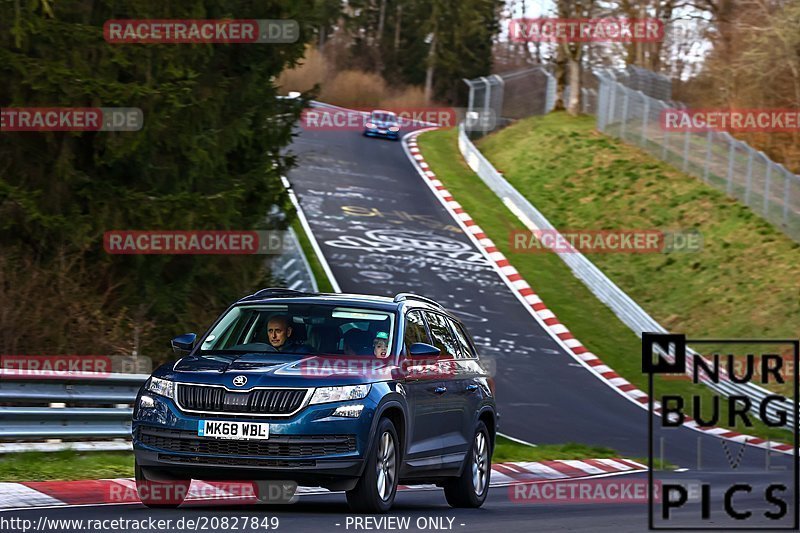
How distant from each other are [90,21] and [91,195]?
254 centimetres

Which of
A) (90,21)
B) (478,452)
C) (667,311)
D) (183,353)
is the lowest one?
(667,311)

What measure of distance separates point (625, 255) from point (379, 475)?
93.1ft

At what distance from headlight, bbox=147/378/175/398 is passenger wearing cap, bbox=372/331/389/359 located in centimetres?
158

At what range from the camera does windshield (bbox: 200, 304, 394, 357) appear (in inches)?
406

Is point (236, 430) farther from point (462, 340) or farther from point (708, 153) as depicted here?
point (708, 153)

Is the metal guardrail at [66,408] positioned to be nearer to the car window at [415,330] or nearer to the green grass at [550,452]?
the car window at [415,330]

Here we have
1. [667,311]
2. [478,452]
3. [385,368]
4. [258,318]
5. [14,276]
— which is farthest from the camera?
[667,311]

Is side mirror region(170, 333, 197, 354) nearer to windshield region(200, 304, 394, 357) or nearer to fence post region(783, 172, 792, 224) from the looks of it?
windshield region(200, 304, 394, 357)

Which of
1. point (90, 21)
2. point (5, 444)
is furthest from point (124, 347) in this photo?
point (5, 444)

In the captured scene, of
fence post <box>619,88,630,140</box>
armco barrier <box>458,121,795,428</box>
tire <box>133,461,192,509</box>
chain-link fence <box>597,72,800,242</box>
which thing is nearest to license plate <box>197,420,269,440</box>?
tire <box>133,461,192,509</box>

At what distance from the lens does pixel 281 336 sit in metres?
10.4

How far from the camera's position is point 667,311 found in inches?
1289

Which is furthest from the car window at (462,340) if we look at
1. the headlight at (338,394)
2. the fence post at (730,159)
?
the fence post at (730,159)

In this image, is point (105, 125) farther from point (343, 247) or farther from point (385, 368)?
point (343, 247)
